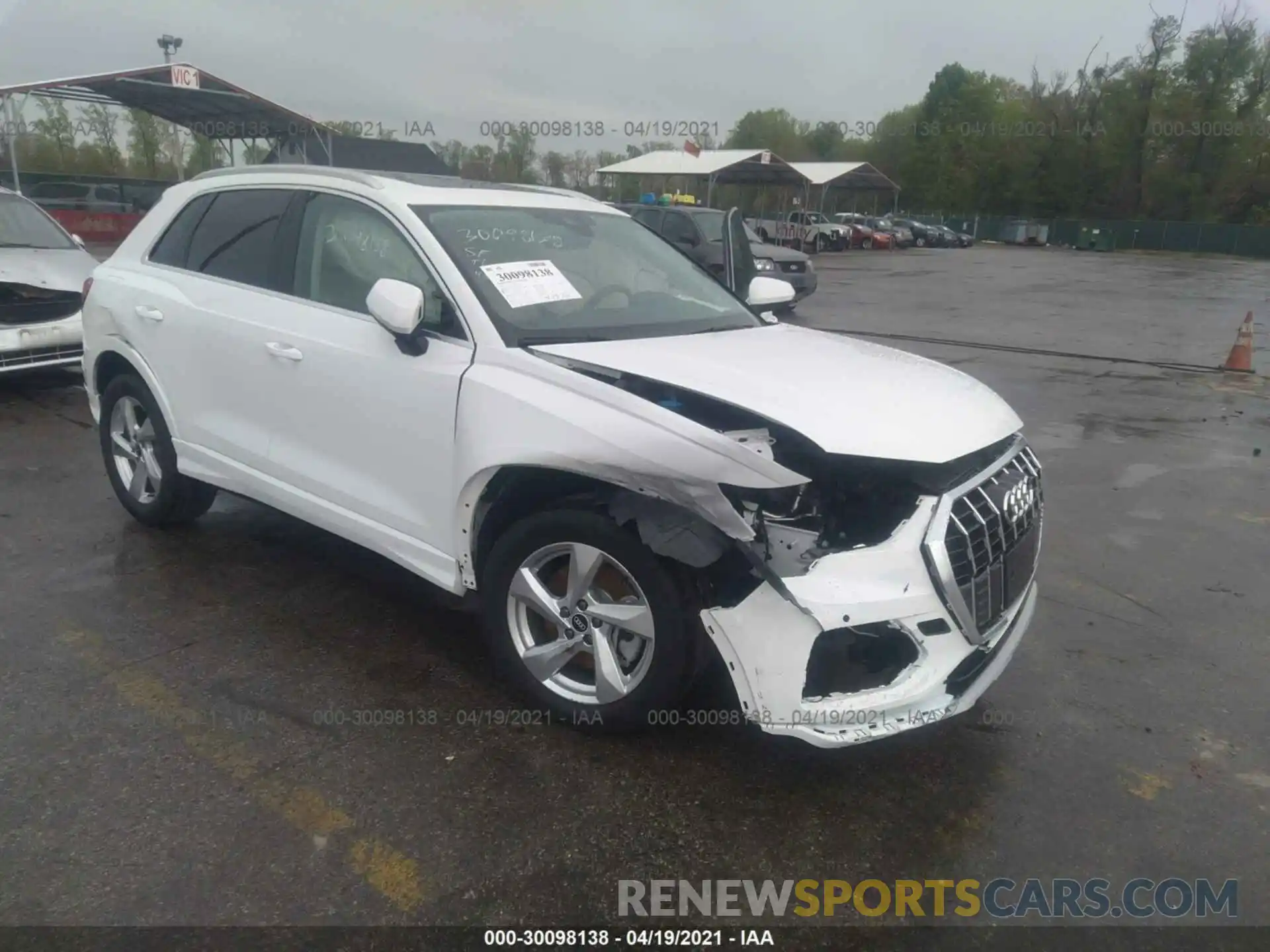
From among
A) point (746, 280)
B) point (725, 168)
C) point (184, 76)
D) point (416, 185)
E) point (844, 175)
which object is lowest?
point (746, 280)

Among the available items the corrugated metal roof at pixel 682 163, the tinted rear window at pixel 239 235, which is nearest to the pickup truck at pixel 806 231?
the corrugated metal roof at pixel 682 163

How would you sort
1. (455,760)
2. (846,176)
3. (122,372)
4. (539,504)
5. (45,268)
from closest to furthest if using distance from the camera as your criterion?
(455,760)
(539,504)
(122,372)
(45,268)
(846,176)

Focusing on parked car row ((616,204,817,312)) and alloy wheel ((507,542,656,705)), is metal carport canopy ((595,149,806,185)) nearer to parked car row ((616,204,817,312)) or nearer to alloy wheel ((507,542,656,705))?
parked car row ((616,204,817,312))

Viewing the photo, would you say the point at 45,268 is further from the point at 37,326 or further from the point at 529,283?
the point at 529,283

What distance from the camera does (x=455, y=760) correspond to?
3072 mm

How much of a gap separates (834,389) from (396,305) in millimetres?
1483

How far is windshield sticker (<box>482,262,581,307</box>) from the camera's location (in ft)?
11.4

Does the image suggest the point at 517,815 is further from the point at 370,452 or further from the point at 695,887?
the point at 370,452

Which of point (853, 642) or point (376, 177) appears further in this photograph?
point (376, 177)

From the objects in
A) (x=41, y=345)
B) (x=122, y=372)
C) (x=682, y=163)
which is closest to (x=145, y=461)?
(x=122, y=372)

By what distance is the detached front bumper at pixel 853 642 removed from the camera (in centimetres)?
264

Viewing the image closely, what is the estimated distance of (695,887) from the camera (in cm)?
258

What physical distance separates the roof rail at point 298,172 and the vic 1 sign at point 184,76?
16725mm

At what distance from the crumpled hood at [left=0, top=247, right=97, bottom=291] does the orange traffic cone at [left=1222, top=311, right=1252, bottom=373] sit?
12384mm
